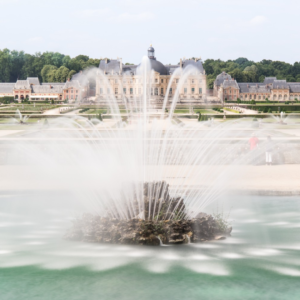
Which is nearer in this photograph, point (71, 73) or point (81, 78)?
point (81, 78)

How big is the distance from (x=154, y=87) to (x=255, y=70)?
39.2 meters

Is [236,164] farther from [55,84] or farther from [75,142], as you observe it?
[55,84]

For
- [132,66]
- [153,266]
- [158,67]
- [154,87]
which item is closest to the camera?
[153,266]

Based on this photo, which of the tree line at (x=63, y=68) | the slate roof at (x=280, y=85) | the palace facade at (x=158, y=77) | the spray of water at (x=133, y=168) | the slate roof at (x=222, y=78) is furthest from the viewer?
the tree line at (x=63, y=68)

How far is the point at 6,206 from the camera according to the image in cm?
1296

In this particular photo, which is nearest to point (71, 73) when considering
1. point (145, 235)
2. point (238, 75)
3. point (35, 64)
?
point (35, 64)

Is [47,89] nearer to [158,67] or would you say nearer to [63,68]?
[63,68]

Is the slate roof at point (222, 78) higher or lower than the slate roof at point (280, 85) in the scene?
higher

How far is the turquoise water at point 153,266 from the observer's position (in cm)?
795

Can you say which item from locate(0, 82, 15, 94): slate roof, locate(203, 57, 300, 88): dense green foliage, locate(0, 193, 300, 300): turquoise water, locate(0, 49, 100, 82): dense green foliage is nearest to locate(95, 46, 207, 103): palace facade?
locate(203, 57, 300, 88): dense green foliage

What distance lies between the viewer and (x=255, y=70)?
132 metres

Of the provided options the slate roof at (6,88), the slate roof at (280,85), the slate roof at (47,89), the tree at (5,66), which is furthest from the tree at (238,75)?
the tree at (5,66)

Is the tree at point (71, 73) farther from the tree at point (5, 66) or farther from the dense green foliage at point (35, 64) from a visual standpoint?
the tree at point (5, 66)

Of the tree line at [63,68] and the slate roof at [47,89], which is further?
the tree line at [63,68]
